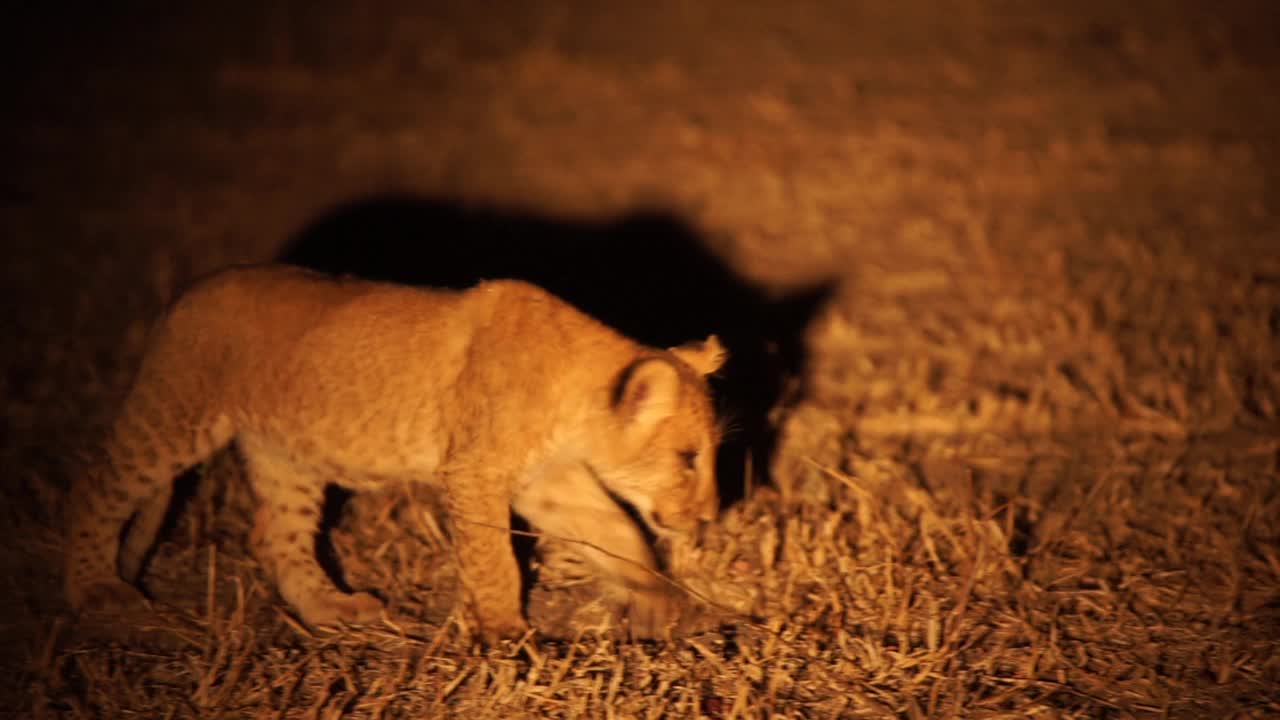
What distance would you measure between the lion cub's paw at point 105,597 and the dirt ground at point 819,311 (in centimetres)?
8

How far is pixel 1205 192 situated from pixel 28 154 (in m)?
7.95

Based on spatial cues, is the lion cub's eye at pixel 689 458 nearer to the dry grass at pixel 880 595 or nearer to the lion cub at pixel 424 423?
the lion cub at pixel 424 423

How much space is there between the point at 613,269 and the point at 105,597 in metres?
3.31

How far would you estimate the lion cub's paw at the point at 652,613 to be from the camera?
13.4ft

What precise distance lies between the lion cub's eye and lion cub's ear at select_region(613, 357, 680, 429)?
0.17m

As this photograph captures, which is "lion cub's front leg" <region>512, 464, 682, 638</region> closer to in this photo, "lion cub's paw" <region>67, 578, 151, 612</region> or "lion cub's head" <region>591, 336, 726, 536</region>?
"lion cub's head" <region>591, 336, 726, 536</region>

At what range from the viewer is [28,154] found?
28.1 feet

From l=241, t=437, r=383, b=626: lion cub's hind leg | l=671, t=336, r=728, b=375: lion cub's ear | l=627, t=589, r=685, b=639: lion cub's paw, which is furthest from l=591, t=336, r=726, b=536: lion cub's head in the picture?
l=241, t=437, r=383, b=626: lion cub's hind leg

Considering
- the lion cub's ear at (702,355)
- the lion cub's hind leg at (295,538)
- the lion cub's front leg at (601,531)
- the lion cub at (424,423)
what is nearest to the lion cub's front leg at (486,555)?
the lion cub at (424,423)

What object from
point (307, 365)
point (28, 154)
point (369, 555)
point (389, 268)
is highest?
point (28, 154)

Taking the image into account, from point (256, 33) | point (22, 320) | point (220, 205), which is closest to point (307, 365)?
point (22, 320)

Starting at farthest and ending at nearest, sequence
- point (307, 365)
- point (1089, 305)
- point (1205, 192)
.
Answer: point (1205, 192) < point (1089, 305) < point (307, 365)

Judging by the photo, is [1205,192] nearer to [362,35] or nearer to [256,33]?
[362,35]

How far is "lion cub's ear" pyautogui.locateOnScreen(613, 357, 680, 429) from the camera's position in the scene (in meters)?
3.89
